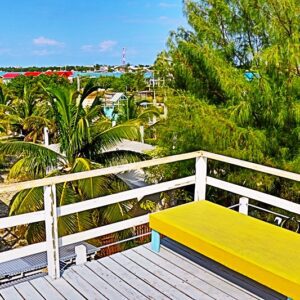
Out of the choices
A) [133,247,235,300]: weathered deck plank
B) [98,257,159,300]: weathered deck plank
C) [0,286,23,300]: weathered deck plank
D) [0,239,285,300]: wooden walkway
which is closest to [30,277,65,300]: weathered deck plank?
[0,239,285,300]: wooden walkway

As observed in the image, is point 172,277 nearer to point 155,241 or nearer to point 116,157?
point 155,241

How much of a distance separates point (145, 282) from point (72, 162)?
16.9 ft

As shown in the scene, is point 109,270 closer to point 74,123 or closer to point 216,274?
point 216,274

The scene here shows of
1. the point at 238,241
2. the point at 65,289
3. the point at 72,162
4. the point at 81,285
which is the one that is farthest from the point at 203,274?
the point at 72,162

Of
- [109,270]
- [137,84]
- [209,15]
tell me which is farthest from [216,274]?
[137,84]

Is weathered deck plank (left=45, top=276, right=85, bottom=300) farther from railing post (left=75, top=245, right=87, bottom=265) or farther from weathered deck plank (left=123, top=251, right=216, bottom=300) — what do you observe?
weathered deck plank (left=123, top=251, right=216, bottom=300)

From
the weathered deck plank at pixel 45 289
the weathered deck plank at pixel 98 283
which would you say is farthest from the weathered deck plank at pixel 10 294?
the weathered deck plank at pixel 98 283

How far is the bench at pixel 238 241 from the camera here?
262 cm

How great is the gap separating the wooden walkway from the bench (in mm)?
231

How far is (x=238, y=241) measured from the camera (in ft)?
9.95

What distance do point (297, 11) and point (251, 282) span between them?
165 inches

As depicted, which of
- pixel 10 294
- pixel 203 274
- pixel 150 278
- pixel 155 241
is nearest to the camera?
pixel 10 294

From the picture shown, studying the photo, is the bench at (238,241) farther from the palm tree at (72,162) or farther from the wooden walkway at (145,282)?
the palm tree at (72,162)

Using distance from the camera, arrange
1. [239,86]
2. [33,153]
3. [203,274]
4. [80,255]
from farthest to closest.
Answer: [33,153] → [239,86] → [80,255] → [203,274]
